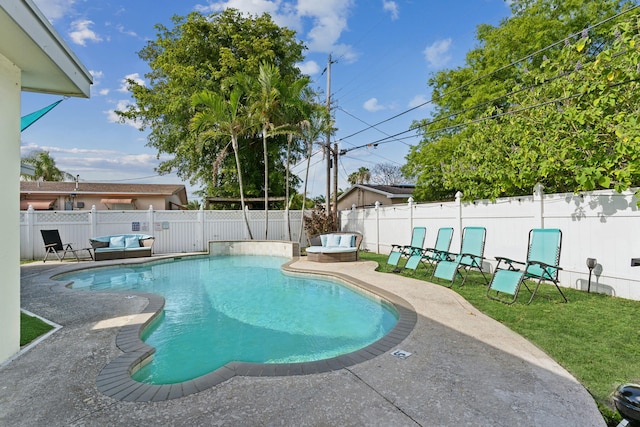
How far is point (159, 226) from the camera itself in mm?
14234

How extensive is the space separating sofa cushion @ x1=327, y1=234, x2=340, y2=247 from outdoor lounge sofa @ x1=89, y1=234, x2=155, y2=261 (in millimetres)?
7008

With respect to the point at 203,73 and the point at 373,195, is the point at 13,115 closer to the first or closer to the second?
the point at 203,73

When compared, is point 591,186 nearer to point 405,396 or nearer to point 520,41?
point 405,396

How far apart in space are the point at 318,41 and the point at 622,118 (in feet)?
46.8

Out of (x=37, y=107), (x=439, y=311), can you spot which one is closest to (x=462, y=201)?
(x=439, y=311)

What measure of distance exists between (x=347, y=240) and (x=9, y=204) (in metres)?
8.93

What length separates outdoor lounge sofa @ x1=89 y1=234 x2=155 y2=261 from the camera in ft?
37.6

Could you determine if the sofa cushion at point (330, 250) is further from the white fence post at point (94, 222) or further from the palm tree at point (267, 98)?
the white fence post at point (94, 222)

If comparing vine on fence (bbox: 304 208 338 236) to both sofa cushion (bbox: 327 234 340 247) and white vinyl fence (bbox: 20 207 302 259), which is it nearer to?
white vinyl fence (bbox: 20 207 302 259)

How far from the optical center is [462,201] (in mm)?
9055

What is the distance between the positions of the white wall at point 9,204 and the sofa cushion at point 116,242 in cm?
980

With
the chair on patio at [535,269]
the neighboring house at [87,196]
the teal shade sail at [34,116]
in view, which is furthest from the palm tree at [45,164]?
the chair on patio at [535,269]

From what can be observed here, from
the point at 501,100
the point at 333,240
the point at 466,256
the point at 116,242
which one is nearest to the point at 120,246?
the point at 116,242

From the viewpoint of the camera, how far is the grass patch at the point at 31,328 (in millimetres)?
3807
